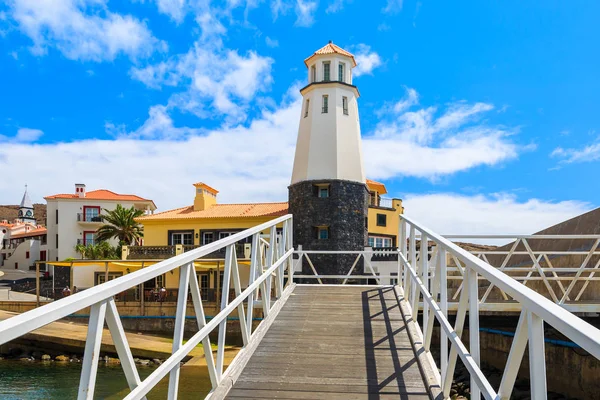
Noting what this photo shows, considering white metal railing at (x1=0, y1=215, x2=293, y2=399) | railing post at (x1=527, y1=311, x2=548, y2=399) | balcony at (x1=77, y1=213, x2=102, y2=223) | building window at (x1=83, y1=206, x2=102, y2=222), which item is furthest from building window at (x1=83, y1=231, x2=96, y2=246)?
railing post at (x1=527, y1=311, x2=548, y2=399)

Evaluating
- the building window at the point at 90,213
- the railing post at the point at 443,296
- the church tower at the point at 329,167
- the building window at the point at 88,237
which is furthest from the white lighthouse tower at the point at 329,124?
the building window at the point at 90,213

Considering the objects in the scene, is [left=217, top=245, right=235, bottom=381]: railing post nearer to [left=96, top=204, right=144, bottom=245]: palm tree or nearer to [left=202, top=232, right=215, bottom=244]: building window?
[left=202, top=232, right=215, bottom=244]: building window

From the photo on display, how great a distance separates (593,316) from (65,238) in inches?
1771

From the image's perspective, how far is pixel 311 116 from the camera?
26406 millimetres

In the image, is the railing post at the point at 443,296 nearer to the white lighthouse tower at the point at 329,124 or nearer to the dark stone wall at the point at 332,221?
the dark stone wall at the point at 332,221

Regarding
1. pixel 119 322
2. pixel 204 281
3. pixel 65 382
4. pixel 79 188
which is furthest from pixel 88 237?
pixel 119 322

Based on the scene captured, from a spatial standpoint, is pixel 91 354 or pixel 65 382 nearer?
pixel 91 354

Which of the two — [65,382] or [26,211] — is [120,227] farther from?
[26,211]

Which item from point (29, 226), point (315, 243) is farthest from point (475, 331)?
point (29, 226)

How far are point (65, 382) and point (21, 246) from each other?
149 feet

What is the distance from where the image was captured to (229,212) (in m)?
32.1

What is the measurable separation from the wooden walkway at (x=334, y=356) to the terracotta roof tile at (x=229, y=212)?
2381cm

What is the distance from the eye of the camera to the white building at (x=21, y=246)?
5462 centimetres

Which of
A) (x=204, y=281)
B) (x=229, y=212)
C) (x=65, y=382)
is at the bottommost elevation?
(x=65, y=382)
